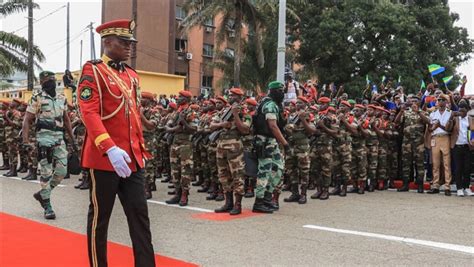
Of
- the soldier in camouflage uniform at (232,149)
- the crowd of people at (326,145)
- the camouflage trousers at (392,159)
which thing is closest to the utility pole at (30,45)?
the crowd of people at (326,145)

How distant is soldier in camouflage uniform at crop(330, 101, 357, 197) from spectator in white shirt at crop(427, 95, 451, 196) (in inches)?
66.8

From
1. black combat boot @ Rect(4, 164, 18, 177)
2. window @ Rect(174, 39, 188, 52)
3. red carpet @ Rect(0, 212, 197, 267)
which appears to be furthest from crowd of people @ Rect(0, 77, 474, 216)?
window @ Rect(174, 39, 188, 52)

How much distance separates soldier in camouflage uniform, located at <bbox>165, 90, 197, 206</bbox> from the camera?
785 centimetres

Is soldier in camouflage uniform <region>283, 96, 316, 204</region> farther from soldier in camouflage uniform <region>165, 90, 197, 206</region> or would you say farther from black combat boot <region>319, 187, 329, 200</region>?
soldier in camouflage uniform <region>165, 90, 197, 206</region>

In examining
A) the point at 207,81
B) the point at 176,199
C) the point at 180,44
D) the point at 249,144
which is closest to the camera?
the point at 176,199

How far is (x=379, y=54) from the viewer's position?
84.4ft

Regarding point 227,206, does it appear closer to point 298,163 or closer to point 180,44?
point 298,163

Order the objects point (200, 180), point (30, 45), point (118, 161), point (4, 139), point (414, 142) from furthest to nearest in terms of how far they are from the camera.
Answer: point (30, 45) < point (4, 139) < point (200, 180) < point (414, 142) < point (118, 161)

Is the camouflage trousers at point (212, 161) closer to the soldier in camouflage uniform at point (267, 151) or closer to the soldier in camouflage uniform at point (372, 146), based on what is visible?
the soldier in camouflage uniform at point (267, 151)

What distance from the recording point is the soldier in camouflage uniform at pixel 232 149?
7.07 m

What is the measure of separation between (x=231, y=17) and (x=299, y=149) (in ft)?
58.7

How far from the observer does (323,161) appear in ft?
29.2

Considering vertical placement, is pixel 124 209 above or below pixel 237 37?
below

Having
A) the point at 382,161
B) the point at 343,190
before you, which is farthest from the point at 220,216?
the point at 382,161
